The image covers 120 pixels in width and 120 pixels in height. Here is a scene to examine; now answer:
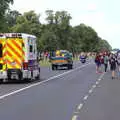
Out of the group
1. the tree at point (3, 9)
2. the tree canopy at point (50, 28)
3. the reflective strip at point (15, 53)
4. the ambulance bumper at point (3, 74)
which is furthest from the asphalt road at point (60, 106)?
the tree canopy at point (50, 28)

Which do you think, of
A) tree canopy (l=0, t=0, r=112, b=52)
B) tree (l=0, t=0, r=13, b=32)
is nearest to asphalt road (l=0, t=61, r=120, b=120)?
tree (l=0, t=0, r=13, b=32)

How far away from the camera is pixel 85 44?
199000 mm

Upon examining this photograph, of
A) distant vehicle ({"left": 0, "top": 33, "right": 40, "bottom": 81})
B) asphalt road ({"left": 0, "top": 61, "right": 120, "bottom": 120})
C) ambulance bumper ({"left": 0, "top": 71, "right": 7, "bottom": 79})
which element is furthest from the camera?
distant vehicle ({"left": 0, "top": 33, "right": 40, "bottom": 81})

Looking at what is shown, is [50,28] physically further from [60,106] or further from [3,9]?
[60,106]

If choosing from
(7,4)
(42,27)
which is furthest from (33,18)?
(7,4)

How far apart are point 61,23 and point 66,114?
4599 inches

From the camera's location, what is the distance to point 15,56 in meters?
28.2

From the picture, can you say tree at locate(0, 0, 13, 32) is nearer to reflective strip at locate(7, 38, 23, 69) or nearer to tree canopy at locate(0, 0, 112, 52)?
tree canopy at locate(0, 0, 112, 52)

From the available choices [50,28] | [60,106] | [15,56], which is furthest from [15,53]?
[50,28]

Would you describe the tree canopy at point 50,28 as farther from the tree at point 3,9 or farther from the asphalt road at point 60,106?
the asphalt road at point 60,106

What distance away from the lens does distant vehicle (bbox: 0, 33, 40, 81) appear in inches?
1101

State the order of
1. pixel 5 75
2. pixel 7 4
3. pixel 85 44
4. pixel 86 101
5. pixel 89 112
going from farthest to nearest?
1. pixel 85 44
2. pixel 7 4
3. pixel 5 75
4. pixel 86 101
5. pixel 89 112

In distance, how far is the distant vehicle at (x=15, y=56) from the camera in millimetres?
27969

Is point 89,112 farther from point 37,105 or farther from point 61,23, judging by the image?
point 61,23
